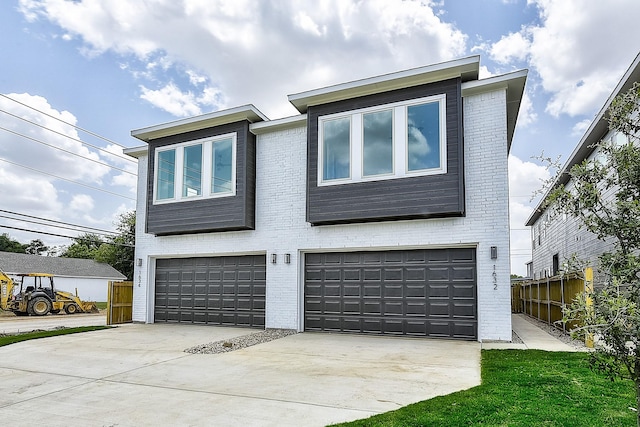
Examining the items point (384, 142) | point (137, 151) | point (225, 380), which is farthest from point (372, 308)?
point (137, 151)

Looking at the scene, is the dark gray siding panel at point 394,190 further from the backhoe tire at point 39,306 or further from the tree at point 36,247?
the tree at point 36,247

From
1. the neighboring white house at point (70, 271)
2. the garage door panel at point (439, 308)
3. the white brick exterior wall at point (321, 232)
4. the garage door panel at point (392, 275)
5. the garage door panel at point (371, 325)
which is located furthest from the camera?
the neighboring white house at point (70, 271)

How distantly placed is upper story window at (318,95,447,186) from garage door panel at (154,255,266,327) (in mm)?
3622

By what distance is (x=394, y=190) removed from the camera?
10.7 meters

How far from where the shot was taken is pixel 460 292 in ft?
34.2

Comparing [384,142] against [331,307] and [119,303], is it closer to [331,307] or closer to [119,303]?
[331,307]

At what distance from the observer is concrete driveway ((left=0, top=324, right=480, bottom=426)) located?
16.7ft

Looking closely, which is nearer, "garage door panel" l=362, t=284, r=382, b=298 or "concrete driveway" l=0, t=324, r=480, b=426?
"concrete driveway" l=0, t=324, r=480, b=426

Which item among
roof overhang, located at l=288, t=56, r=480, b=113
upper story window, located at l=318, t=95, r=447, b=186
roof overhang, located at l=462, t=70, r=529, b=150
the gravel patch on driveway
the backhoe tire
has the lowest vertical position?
the backhoe tire

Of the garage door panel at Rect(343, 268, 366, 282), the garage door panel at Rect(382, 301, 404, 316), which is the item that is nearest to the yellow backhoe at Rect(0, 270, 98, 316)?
the garage door panel at Rect(343, 268, 366, 282)

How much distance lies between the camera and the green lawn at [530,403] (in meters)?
4.54

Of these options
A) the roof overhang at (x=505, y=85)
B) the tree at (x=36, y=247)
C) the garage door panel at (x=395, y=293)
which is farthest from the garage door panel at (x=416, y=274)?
the tree at (x=36, y=247)

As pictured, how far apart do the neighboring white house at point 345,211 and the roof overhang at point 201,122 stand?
4 centimetres

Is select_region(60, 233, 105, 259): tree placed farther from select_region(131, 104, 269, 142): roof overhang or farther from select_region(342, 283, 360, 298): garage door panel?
select_region(342, 283, 360, 298): garage door panel
